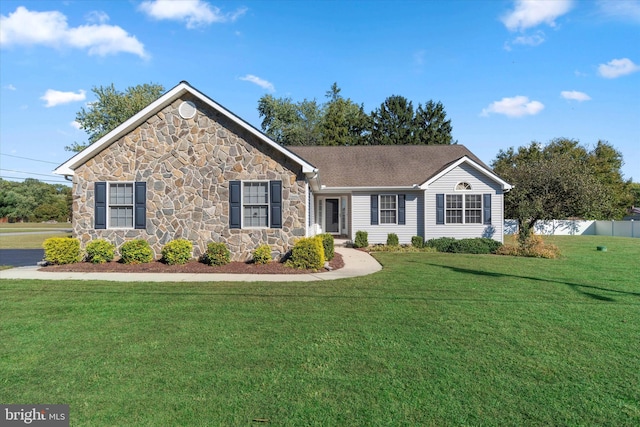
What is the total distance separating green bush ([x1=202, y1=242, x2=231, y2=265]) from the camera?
11.9 m

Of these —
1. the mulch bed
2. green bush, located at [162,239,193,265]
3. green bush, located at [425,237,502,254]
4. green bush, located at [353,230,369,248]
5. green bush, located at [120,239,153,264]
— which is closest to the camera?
the mulch bed

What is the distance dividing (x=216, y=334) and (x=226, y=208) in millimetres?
7491

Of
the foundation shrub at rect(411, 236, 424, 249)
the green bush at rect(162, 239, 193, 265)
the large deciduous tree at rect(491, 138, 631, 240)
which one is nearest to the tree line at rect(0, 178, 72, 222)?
the green bush at rect(162, 239, 193, 265)

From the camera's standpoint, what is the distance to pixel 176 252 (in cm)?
1187

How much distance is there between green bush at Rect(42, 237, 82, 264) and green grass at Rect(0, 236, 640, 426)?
3.87m

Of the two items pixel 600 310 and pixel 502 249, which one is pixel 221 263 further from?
pixel 502 249

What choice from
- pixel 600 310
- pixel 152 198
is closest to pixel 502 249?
pixel 600 310

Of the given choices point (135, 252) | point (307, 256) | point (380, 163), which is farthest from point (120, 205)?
point (380, 163)

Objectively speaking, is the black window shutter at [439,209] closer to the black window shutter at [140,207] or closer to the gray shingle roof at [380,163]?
the gray shingle roof at [380,163]

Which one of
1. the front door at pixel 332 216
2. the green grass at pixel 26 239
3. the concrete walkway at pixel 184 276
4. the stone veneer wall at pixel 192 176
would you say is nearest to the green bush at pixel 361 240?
the front door at pixel 332 216

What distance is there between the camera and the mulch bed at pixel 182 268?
1116 cm

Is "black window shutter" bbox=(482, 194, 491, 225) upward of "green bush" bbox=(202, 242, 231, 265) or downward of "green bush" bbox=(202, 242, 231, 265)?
upward

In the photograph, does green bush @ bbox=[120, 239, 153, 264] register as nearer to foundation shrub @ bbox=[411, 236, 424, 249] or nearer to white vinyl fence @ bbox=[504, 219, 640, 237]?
foundation shrub @ bbox=[411, 236, 424, 249]

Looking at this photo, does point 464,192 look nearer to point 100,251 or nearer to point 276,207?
point 276,207
